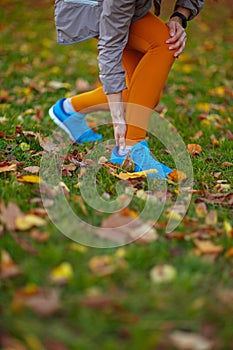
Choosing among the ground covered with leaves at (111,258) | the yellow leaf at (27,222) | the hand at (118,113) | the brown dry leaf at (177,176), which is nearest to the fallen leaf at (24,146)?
the ground covered with leaves at (111,258)

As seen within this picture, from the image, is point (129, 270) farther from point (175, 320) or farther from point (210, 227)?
point (210, 227)

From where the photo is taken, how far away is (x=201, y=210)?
2172 mm

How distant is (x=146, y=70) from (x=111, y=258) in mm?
1356

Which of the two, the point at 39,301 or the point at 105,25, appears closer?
the point at 39,301

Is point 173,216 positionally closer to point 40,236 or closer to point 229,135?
point 40,236

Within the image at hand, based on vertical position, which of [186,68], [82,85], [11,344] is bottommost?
[186,68]

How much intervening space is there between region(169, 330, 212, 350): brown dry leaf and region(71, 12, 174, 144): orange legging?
1.52m

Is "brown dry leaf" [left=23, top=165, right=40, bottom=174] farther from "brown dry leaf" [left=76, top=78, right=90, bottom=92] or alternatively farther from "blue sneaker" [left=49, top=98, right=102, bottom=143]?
"brown dry leaf" [left=76, top=78, right=90, bottom=92]

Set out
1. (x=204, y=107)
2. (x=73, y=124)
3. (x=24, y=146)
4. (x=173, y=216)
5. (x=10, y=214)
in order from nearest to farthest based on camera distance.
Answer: (x=10, y=214)
(x=173, y=216)
(x=24, y=146)
(x=73, y=124)
(x=204, y=107)

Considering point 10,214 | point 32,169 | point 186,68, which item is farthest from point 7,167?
point 186,68

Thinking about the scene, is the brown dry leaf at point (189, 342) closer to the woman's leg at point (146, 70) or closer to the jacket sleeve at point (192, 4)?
the woman's leg at point (146, 70)

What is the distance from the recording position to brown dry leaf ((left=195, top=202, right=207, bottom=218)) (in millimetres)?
2146

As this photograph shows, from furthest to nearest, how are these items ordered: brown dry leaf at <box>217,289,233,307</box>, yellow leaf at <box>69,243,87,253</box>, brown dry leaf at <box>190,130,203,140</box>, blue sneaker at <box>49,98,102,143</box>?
brown dry leaf at <box>190,130,203,140</box>, blue sneaker at <box>49,98,102,143</box>, yellow leaf at <box>69,243,87,253</box>, brown dry leaf at <box>217,289,233,307</box>

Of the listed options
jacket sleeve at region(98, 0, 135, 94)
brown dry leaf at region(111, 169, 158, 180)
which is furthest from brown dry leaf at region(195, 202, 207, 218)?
jacket sleeve at region(98, 0, 135, 94)
